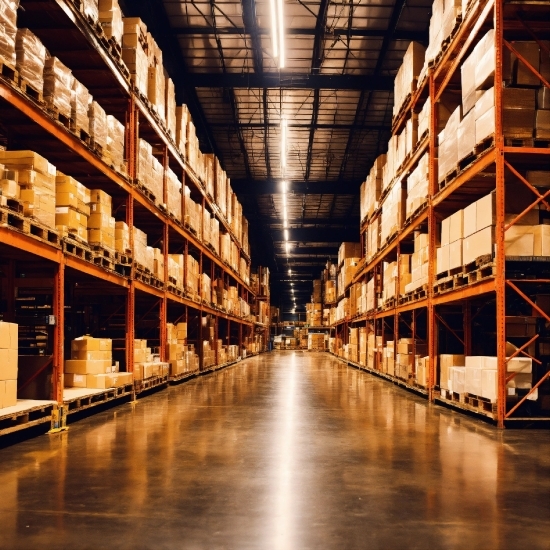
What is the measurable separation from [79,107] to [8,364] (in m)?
3.25

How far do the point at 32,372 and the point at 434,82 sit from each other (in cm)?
711

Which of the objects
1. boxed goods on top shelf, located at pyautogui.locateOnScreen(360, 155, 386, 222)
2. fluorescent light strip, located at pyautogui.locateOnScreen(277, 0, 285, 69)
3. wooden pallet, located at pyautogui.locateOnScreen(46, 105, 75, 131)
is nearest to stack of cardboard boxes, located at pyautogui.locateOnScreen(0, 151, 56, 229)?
wooden pallet, located at pyautogui.locateOnScreen(46, 105, 75, 131)

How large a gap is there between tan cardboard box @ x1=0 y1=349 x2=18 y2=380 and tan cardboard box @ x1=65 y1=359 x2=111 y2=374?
7.02ft

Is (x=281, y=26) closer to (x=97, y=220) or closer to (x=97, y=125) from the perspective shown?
(x=97, y=125)

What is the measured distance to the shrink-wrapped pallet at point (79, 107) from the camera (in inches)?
277

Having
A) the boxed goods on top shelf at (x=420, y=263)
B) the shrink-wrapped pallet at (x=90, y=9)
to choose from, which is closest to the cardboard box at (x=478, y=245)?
the boxed goods on top shelf at (x=420, y=263)

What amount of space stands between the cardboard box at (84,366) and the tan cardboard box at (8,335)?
7.31 ft

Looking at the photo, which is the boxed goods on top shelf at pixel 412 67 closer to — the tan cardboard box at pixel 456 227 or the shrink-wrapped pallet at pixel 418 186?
the shrink-wrapped pallet at pixel 418 186

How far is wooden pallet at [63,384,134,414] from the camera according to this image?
682 cm

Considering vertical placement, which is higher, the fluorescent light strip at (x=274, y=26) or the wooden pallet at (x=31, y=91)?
the fluorescent light strip at (x=274, y=26)

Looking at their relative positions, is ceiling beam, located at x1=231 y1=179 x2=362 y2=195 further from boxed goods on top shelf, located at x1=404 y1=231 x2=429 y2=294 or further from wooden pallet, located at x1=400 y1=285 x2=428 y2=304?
boxed goods on top shelf, located at x1=404 y1=231 x2=429 y2=294

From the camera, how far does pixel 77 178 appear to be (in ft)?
28.1

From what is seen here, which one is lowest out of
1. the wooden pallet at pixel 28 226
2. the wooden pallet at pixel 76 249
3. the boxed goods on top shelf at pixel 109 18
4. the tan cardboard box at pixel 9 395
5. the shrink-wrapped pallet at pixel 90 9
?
the tan cardboard box at pixel 9 395

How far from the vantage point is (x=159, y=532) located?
305 cm
